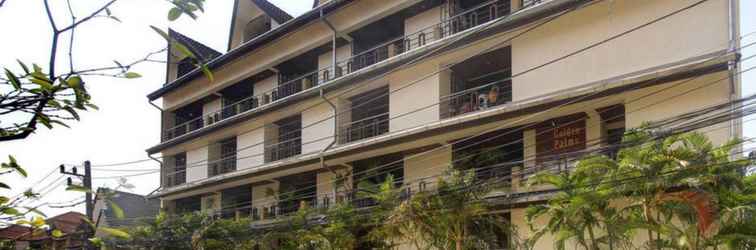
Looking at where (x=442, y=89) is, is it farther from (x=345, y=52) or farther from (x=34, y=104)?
(x=34, y=104)

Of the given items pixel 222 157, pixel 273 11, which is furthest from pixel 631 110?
pixel 222 157

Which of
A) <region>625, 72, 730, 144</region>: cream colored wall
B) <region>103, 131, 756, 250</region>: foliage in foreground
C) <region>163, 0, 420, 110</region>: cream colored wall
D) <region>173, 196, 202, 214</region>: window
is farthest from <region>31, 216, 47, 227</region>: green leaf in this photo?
<region>173, 196, 202, 214</region>: window

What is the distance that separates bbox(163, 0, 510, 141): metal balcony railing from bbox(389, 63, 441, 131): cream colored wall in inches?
26.8

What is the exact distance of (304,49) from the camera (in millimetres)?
19547

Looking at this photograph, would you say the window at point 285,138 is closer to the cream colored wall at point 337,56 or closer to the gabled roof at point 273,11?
the cream colored wall at point 337,56

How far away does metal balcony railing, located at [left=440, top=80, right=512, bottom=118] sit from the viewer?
14.5m

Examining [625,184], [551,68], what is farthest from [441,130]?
[625,184]

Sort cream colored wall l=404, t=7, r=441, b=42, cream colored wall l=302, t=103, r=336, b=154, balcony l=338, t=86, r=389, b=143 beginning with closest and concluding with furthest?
cream colored wall l=404, t=7, r=441, b=42
balcony l=338, t=86, r=389, b=143
cream colored wall l=302, t=103, r=336, b=154

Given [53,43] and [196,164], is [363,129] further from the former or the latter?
[53,43]

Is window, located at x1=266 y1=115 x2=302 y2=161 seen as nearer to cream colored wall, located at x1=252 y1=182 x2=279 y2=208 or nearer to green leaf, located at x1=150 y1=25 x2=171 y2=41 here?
cream colored wall, located at x1=252 y1=182 x2=279 y2=208

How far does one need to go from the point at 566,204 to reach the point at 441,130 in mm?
4274

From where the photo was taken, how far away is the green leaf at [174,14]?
5.90 ft

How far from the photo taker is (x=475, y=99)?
15.4m

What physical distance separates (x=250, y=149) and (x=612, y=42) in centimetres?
1271
